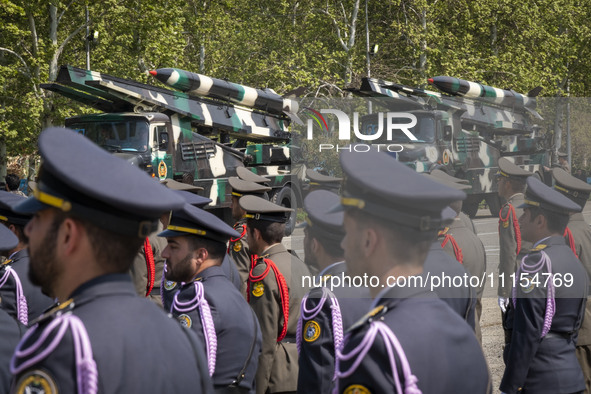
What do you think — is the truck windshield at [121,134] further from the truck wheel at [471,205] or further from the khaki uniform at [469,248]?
the truck wheel at [471,205]

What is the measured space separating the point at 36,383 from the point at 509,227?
3664 mm

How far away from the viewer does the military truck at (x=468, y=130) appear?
4.57m

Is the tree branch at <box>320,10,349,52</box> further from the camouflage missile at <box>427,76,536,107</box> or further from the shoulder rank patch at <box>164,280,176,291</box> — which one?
the shoulder rank patch at <box>164,280,176,291</box>

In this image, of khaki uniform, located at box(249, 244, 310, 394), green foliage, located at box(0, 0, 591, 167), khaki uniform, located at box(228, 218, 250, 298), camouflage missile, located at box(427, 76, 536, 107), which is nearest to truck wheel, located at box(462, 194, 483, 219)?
camouflage missile, located at box(427, 76, 536, 107)

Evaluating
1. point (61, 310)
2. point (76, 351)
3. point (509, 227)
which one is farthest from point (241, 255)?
point (76, 351)

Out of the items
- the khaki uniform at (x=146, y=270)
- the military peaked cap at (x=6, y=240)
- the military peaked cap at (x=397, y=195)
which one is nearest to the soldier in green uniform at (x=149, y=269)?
the khaki uniform at (x=146, y=270)

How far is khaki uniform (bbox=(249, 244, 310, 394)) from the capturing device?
464 cm

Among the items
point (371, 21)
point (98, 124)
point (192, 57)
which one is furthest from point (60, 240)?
point (371, 21)

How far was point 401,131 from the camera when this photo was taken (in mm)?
4570

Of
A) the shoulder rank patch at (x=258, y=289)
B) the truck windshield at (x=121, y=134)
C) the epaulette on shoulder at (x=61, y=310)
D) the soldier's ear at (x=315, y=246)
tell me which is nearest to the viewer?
the epaulette on shoulder at (x=61, y=310)

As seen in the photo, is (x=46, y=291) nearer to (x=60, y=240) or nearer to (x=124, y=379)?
(x=60, y=240)

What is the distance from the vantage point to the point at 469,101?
5230 millimetres

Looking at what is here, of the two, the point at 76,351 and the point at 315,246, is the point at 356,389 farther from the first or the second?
the point at 315,246

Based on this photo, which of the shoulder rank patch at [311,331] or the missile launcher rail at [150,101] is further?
the missile launcher rail at [150,101]
